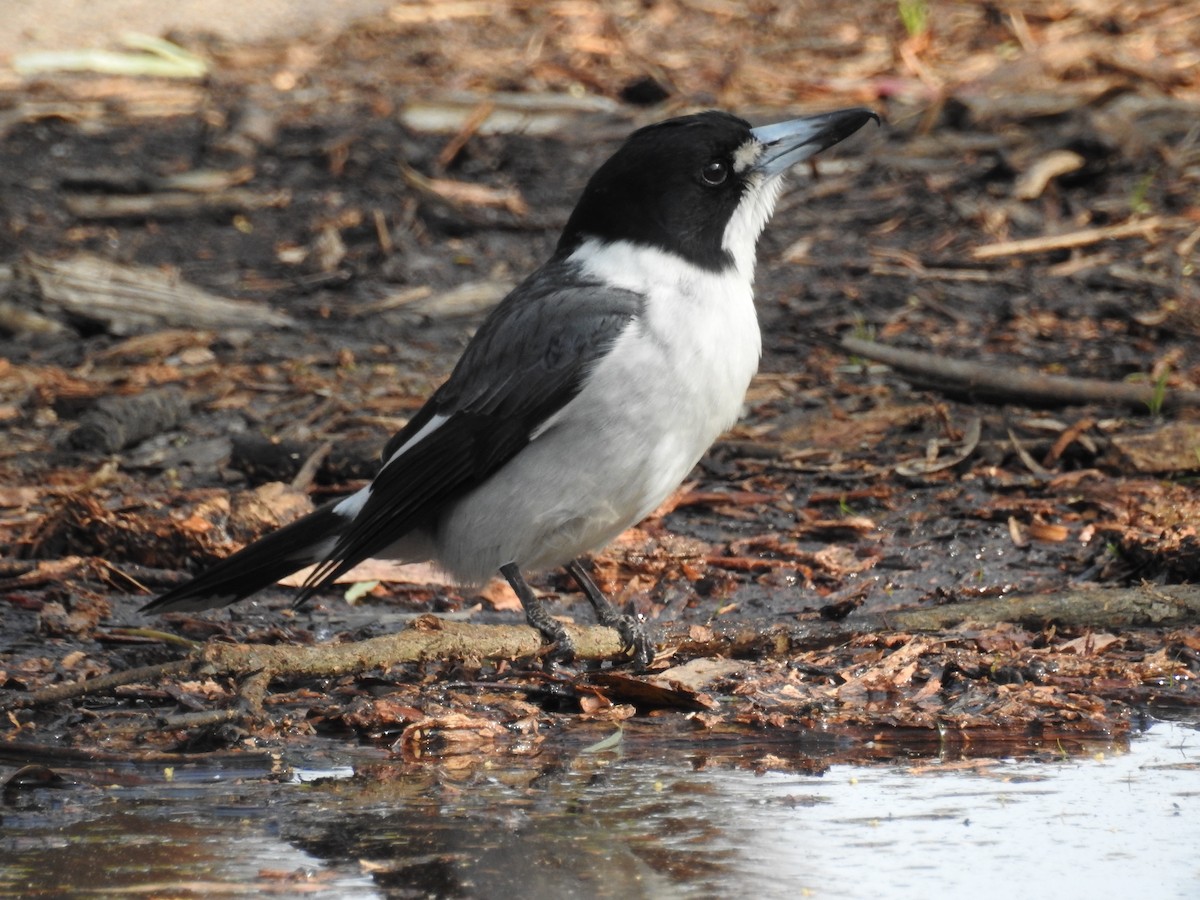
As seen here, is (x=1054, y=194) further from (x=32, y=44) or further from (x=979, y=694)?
(x=32, y=44)

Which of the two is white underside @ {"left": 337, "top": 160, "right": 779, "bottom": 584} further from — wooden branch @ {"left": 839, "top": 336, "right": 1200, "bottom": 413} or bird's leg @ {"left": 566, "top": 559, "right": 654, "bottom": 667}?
wooden branch @ {"left": 839, "top": 336, "right": 1200, "bottom": 413}

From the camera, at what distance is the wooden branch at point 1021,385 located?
5.73 m

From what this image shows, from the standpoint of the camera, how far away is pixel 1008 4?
391 inches

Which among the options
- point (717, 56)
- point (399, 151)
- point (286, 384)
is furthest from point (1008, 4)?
point (286, 384)

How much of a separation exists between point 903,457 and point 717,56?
4.60m

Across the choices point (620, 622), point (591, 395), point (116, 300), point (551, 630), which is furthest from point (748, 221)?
point (116, 300)

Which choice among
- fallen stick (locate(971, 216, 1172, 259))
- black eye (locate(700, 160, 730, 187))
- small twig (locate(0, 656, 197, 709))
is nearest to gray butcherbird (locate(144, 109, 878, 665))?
black eye (locate(700, 160, 730, 187))

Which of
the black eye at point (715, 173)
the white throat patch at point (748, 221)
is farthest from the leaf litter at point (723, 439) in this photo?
the black eye at point (715, 173)

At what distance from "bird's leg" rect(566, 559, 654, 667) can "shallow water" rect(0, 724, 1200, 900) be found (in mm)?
673

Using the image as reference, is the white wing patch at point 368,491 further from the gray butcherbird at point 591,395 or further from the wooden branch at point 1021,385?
the wooden branch at point 1021,385

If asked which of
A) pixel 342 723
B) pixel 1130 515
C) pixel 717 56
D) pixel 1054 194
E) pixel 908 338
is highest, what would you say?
pixel 717 56

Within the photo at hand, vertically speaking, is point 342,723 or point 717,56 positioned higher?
point 717,56

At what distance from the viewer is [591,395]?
4.33 metres

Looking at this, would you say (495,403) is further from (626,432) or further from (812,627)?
(812,627)
